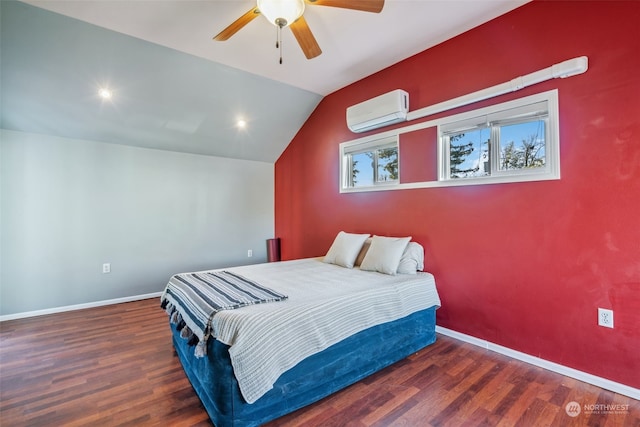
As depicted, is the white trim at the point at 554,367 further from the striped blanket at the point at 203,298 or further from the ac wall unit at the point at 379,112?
the ac wall unit at the point at 379,112

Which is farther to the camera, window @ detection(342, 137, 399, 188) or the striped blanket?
window @ detection(342, 137, 399, 188)

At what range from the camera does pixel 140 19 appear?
2.47 m

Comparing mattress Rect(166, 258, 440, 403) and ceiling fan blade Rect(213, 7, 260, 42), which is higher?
ceiling fan blade Rect(213, 7, 260, 42)

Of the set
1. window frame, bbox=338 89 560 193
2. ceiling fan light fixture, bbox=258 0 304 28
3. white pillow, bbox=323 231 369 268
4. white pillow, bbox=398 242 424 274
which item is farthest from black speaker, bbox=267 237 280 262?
ceiling fan light fixture, bbox=258 0 304 28

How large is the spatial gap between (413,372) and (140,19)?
11.9 feet

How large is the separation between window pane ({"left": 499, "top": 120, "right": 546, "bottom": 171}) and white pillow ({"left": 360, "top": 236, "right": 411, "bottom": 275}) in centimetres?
114

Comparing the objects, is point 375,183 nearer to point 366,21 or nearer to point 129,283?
point 366,21

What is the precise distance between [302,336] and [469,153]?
2311 millimetres

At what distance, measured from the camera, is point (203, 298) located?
1.98 metres

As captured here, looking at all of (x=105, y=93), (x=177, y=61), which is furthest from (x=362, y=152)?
(x=105, y=93)

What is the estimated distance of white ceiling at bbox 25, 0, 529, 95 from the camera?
7.63ft

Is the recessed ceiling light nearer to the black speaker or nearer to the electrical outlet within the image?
the black speaker

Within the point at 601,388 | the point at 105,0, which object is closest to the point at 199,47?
the point at 105,0

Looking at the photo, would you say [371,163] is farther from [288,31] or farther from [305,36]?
[305,36]
